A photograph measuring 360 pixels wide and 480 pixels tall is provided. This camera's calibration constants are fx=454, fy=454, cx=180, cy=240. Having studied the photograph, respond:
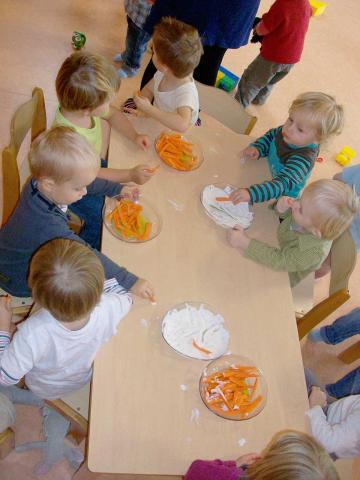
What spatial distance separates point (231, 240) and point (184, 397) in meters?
0.70

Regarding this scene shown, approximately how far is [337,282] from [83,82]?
1.38 m

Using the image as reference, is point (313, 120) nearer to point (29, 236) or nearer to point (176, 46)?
point (176, 46)

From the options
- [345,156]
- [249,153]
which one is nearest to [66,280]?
[249,153]

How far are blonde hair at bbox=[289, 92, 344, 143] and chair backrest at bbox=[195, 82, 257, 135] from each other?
14.8 inches

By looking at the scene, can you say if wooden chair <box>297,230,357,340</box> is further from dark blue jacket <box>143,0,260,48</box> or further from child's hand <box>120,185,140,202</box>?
dark blue jacket <box>143,0,260,48</box>

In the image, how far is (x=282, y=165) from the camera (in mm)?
2293

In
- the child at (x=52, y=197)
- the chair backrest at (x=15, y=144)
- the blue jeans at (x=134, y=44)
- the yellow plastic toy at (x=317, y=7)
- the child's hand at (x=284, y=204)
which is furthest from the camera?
the yellow plastic toy at (x=317, y=7)

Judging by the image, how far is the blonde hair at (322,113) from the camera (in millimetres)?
2143

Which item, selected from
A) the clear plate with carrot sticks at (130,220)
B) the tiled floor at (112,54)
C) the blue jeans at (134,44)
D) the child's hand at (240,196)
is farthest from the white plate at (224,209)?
the blue jeans at (134,44)

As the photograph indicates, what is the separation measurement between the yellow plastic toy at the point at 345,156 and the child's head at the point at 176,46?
2.24 metres

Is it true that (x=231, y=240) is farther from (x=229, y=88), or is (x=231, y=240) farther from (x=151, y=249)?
(x=229, y=88)

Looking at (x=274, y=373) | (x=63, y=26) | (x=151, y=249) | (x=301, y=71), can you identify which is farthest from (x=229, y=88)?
(x=274, y=373)

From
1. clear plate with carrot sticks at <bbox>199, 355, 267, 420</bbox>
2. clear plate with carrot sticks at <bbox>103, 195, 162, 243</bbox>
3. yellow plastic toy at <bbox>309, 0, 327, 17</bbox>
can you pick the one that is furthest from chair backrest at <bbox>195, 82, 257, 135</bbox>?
yellow plastic toy at <bbox>309, 0, 327, 17</bbox>

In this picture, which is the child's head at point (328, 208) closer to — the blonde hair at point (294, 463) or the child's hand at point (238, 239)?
the child's hand at point (238, 239)
